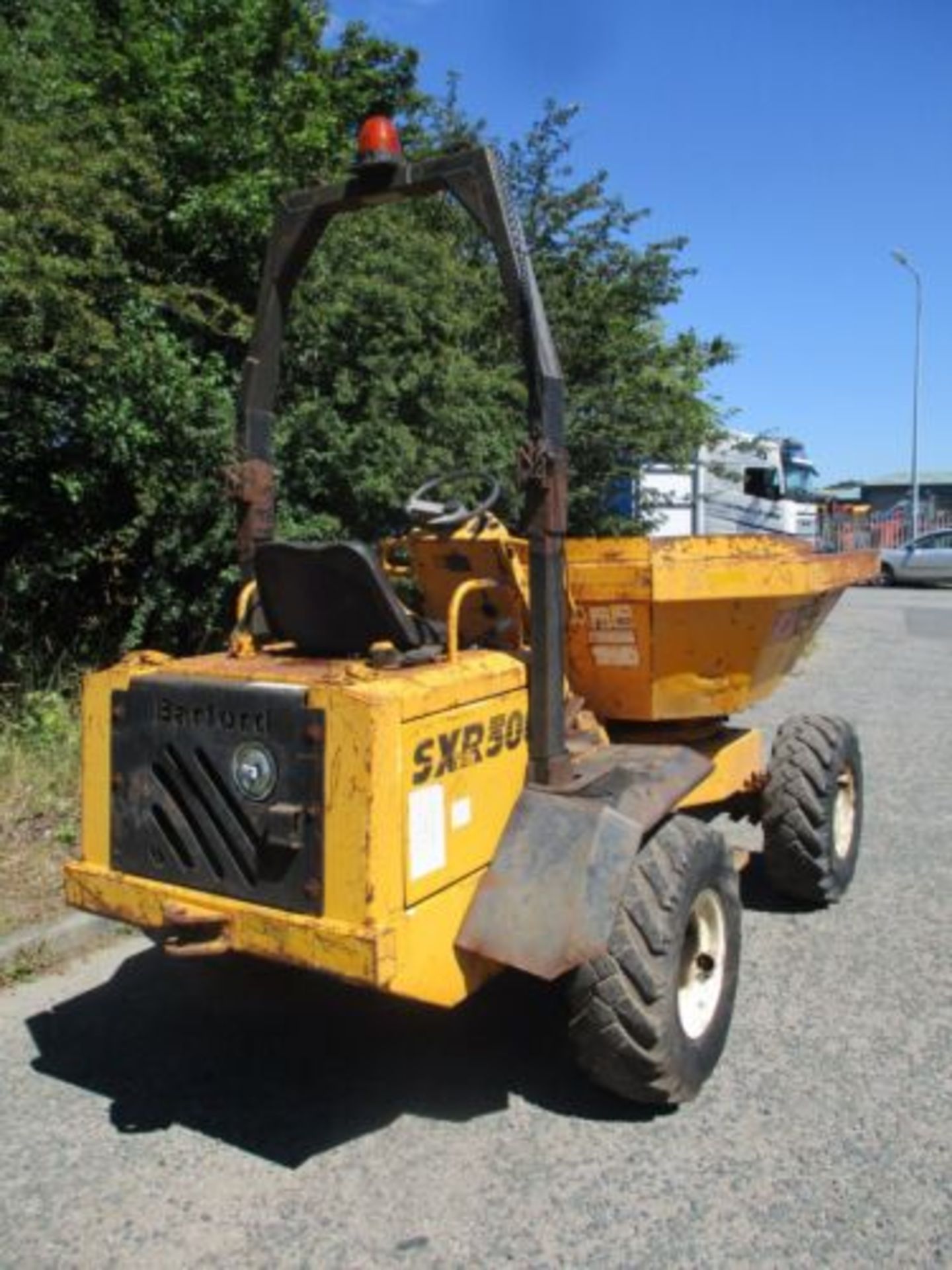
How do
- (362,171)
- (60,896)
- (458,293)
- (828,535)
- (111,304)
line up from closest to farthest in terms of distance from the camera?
(362,171) → (60,896) → (111,304) → (458,293) → (828,535)

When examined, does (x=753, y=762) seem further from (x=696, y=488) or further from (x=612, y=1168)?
(x=696, y=488)

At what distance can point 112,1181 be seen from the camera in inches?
119

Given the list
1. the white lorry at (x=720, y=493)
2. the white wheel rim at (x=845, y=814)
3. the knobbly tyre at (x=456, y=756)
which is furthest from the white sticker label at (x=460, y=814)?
the white lorry at (x=720, y=493)

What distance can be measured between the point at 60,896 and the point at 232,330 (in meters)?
4.16

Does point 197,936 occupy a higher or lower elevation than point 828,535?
lower

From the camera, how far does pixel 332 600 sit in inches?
135

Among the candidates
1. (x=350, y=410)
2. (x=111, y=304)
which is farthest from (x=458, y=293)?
(x=111, y=304)

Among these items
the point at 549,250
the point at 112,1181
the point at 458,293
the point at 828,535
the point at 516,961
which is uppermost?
the point at 549,250

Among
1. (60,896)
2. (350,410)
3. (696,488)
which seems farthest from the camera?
(696,488)

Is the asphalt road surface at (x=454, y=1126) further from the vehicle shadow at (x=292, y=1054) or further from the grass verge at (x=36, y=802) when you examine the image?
the grass verge at (x=36, y=802)

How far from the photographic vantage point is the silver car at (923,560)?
27.0 metres

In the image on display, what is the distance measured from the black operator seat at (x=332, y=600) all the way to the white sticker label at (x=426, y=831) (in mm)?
545

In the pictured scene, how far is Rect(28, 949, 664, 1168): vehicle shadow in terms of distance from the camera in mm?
3373

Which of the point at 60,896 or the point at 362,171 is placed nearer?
the point at 362,171
